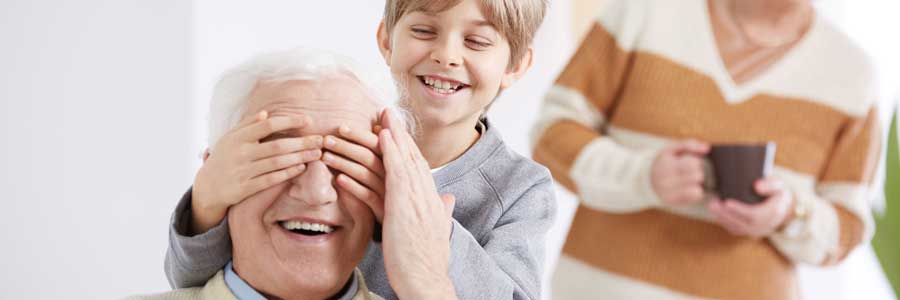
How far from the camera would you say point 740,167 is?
1.57 metres

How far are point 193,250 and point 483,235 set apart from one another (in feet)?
1.44

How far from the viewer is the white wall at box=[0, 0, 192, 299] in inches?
109

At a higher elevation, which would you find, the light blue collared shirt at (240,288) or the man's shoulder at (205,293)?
the light blue collared shirt at (240,288)

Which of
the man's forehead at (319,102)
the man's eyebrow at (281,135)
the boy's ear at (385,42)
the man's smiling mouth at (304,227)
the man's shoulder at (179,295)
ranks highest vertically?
the man's forehead at (319,102)

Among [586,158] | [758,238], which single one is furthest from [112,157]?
[758,238]

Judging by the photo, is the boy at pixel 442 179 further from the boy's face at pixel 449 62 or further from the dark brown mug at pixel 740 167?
the dark brown mug at pixel 740 167

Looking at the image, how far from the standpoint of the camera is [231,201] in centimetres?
121

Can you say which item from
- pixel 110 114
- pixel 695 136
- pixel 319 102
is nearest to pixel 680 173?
pixel 695 136

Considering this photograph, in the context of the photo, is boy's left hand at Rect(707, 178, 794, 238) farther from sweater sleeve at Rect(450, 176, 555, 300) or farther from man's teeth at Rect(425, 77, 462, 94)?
man's teeth at Rect(425, 77, 462, 94)

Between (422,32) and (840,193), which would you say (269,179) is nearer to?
(422,32)

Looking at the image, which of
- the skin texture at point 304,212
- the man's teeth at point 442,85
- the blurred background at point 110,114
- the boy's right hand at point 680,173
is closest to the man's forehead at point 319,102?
the skin texture at point 304,212

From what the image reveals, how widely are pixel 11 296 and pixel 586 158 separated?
185cm

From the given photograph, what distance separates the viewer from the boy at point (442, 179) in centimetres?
121

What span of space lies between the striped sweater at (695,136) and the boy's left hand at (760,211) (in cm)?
3
